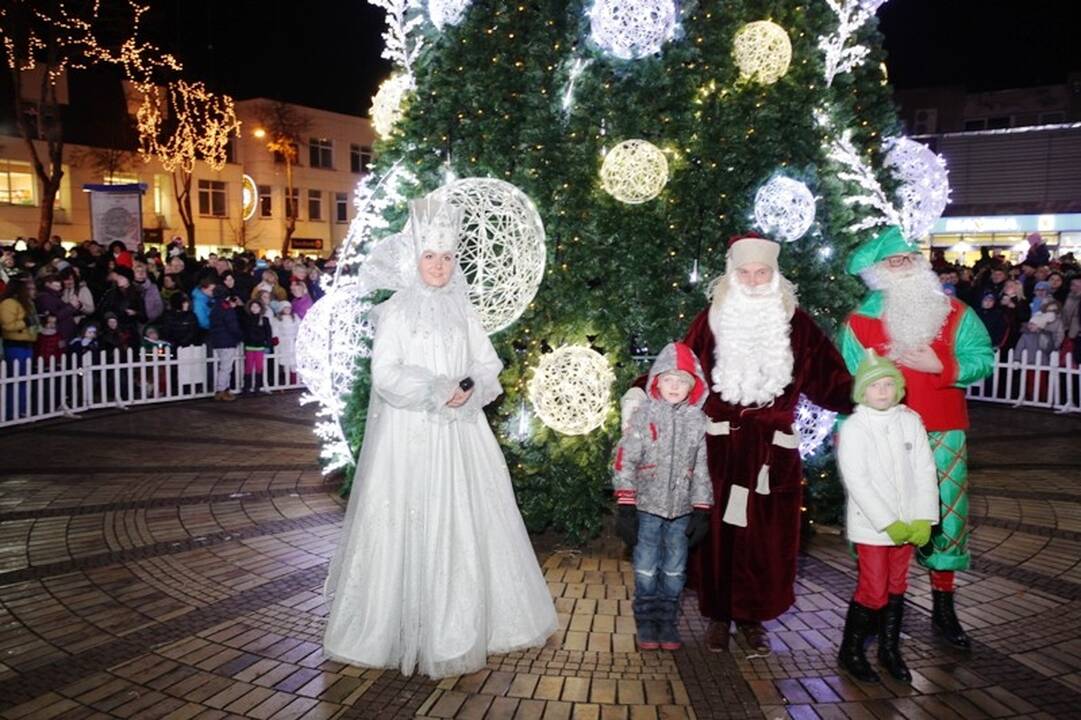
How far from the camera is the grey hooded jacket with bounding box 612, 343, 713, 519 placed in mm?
4406

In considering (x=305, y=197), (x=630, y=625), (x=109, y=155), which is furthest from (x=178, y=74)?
(x=630, y=625)

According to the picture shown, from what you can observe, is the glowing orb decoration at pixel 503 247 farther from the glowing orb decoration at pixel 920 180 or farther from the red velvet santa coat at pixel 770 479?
the glowing orb decoration at pixel 920 180

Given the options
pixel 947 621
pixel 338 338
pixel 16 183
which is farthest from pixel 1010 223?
pixel 16 183

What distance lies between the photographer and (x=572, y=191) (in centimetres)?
631

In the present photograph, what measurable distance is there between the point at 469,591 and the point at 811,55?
5049 mm

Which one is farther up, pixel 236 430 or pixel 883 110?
pixel 883 110

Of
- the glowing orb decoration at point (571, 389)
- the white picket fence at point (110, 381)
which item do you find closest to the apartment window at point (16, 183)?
the white picket fence at point (110, 381)

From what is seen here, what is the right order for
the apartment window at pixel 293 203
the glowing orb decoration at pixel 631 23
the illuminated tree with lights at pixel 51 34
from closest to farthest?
1. the glowing orb decoration at pixel 631 23
2. the illuminated tree with lights at pixel 51 34
3. the apartment window at pixel 293 203

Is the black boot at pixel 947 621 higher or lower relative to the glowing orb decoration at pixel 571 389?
lower

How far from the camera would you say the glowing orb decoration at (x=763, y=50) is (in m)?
6.31

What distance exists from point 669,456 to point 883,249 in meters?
1.80

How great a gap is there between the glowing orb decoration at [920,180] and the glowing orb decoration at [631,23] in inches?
105

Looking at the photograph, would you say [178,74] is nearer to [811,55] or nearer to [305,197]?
[305,197]

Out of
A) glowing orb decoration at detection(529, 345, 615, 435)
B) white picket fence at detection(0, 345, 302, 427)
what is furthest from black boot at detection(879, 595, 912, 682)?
white picket fence at detection(0, 345, 302, 427)
